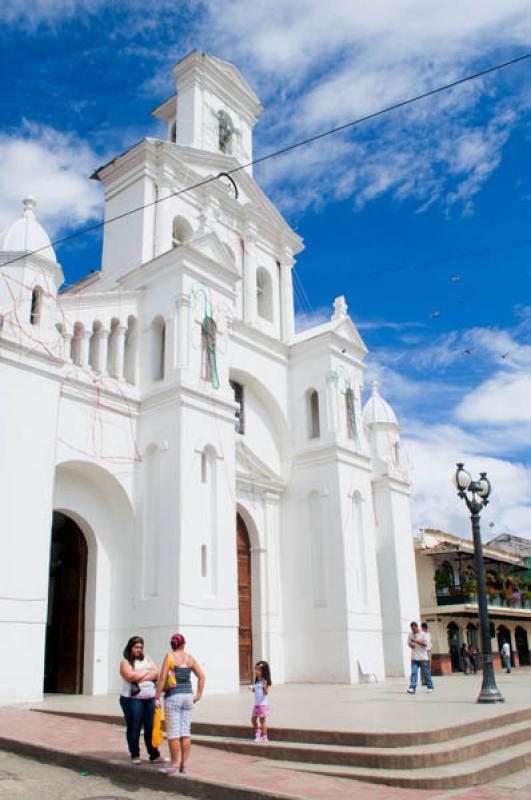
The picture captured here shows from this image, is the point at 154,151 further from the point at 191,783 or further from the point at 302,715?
the point at 191,783

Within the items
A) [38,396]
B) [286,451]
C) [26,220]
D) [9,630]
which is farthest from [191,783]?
[286,451]

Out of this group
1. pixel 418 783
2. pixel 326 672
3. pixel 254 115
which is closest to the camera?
pixel 418 783

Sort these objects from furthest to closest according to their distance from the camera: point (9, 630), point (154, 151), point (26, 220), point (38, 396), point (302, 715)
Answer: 1. point (154, 151)
2. point (26, 220)
3. point (38, 396)
4. point (9, 630)
5. point (302, 715)

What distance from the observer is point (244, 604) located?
2059 cm

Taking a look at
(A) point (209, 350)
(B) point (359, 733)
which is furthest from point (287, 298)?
(B) point (359, 733)

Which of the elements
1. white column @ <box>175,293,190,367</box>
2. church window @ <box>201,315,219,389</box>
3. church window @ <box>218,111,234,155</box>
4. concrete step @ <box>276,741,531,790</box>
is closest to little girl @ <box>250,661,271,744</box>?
concrete step @ <box>276,741,531,790</box>

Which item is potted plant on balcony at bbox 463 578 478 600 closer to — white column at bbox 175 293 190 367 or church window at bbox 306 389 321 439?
church window at bbox 306 389 321 439

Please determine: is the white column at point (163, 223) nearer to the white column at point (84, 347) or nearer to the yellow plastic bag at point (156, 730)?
the white column at point (84, 347)

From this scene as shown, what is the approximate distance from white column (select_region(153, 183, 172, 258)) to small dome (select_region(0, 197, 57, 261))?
16.4 feet

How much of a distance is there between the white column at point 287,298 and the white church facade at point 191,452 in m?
0.10

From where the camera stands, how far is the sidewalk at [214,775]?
23.0ft

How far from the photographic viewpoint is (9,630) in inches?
524

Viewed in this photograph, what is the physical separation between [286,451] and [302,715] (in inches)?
471

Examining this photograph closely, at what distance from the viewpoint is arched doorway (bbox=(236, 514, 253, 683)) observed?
20.1 metres
